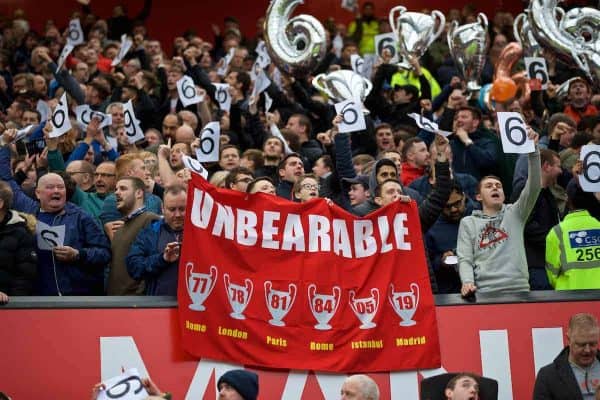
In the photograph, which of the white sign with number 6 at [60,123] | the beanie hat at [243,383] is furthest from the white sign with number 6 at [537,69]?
the beanie hat at [243,383]

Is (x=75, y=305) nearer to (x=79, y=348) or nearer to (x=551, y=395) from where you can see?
(x=79, y=348)

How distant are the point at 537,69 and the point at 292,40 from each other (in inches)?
97.2

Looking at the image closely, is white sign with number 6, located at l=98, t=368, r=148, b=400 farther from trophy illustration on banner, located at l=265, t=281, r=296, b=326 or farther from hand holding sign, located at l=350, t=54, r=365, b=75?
hand holding sign, located at l=350, t=54, r=365, b=75

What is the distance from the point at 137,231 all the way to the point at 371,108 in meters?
5.30

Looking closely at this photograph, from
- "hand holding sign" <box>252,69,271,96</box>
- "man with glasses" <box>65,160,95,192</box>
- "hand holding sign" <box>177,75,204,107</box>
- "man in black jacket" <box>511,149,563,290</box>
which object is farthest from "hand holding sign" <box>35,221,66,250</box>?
"hand holding sign" <box>252,69,271,96</box>

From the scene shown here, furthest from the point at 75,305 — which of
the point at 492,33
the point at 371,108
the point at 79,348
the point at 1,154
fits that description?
the point at 492,33

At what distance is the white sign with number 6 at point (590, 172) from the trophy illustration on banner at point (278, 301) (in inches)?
89.8

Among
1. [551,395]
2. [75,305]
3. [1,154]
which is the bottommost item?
[551,395]

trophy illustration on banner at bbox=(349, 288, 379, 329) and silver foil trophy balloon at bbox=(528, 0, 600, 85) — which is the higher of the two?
silver foil trophy balloon at bbox=(528, 0, 600, 85)

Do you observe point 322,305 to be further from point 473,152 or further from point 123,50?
point 123,50

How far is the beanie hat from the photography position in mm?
8273

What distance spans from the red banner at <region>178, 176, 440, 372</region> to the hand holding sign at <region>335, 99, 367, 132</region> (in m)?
1.79

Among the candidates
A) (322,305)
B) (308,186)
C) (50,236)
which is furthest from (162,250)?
(308,186)

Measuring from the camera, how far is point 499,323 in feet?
33.0
